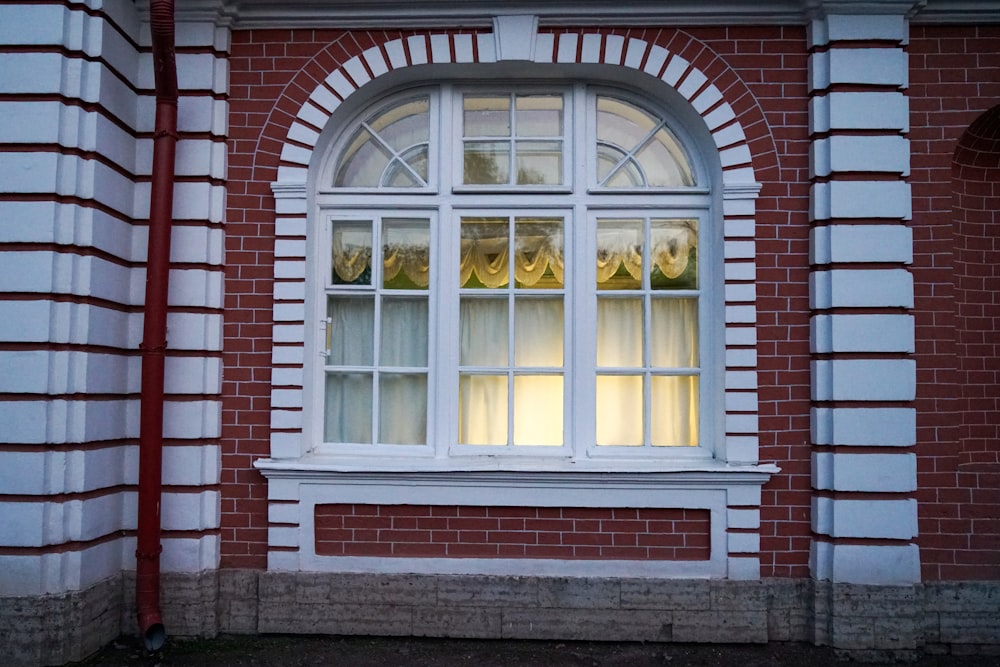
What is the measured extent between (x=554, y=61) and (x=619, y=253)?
1.32m

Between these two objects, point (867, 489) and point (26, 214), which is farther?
point (867, 489)

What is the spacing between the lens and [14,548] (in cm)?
393

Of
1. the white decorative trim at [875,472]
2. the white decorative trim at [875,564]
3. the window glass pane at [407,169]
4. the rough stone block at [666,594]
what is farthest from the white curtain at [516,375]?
the white decorative trim at [875,564]

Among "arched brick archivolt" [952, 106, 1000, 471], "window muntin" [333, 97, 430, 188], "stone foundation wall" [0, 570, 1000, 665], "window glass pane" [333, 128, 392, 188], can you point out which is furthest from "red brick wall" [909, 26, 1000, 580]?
"window glass pane" [333, 128, 392, 188]

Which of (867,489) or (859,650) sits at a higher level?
(867,489)

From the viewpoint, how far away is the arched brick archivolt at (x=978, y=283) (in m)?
4.63

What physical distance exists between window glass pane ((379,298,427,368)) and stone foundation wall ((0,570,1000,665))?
4.57ft

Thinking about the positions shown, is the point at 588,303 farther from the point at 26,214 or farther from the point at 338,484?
the point at 26,214

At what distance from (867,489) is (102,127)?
16.5 ft

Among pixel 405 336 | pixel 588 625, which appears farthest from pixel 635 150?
pixel 588 625

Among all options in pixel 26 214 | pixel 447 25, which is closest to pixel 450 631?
pixel 26 214

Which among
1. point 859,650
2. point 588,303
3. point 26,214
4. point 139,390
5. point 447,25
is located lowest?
point 859,650

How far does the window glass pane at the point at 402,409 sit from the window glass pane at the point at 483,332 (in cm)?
36

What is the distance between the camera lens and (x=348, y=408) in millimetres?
4820
